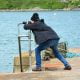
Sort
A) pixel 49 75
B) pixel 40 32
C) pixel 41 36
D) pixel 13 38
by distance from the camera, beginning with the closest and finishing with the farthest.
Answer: pixel 49 75 < pixel 41 36 < pixel 40 32 < pixel 13 38

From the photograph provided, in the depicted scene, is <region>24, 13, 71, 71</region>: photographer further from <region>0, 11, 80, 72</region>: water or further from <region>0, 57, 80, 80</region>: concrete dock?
<region>0, 11, 80, 72</region>: water

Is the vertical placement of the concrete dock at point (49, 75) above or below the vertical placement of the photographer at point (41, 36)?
below

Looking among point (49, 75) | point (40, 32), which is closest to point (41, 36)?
point (40, 32)

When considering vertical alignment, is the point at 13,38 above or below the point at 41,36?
below

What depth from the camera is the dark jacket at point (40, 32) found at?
641 inches

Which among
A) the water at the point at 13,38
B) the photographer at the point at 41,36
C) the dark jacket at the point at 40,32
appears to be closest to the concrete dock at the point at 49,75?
the photographer at the point at 41,36

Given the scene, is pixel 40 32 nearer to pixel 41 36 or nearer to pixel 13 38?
pixel 41 36

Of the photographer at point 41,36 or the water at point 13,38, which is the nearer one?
the photographer at point 41,36

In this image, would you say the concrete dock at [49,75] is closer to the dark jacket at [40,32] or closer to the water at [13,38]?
the dark jacket at [40,32]

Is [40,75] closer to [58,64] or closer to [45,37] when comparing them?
[45,37]

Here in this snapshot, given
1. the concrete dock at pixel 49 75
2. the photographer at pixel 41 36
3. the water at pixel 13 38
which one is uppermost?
the photographer at pixel 41 36

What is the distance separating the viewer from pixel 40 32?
16.4 meters

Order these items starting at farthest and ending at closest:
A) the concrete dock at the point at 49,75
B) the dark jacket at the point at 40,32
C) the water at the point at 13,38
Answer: the water at the point at 13,38
the dark jacket at the point at 40,32
the concrete dock at the point at 49,75

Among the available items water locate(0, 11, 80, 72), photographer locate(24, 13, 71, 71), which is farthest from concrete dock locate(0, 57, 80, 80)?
water locate(0, 11, 80, 72)
